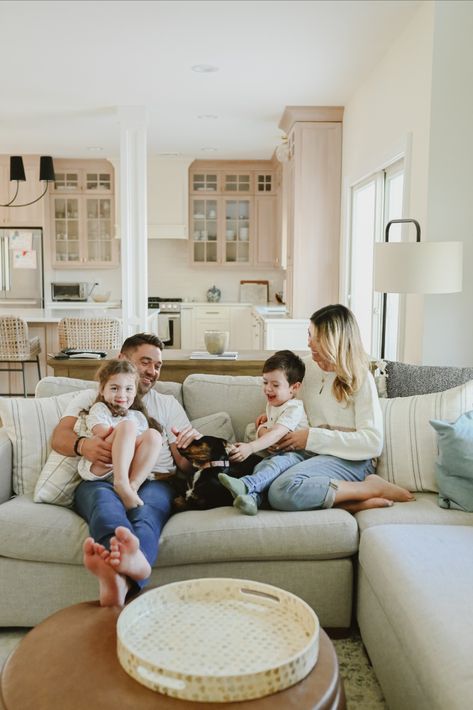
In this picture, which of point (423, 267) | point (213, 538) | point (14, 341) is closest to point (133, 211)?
point (14, 341)

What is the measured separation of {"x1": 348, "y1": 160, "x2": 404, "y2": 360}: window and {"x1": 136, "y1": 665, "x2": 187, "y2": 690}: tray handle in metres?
3.06

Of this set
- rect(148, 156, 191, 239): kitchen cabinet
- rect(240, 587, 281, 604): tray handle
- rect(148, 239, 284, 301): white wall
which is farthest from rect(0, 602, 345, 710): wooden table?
rect(148, 239, 284, 301): white wall

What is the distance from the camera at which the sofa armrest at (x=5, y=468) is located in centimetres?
265

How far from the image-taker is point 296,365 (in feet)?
9.47

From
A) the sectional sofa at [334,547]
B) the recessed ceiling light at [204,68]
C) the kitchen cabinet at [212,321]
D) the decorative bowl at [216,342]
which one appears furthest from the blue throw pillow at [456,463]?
the kitchen cabinet at [212,321]

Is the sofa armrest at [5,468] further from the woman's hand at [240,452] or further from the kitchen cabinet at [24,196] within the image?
the kitchen cabinet at [24,196]

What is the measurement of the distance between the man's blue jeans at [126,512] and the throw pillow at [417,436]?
2.96 ft

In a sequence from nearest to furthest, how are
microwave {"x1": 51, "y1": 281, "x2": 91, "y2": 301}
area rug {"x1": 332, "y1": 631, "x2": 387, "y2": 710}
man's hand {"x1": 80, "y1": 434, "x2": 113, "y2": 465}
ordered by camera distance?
area rug {"x1": 332, "y1": 631, "x2": 387, "y2": 710} < man's hand {"x1": 80, "y1": 434, "x2": 113, "y2": 465} < microwave {"x1": 51, "y1": 281, "x2": 91, "y2": 301}

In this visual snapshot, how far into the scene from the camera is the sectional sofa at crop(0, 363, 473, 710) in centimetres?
177

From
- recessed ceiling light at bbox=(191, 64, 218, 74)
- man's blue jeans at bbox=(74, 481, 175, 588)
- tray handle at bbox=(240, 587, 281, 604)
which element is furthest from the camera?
recessed ceiling light at bbox=(191, 64, 218, 74)

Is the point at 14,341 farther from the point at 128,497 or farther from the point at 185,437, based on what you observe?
the point at 128,497

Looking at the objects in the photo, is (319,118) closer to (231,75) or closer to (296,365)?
(231,75)

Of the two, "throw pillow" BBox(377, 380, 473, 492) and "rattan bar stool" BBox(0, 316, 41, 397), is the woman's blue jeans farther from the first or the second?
"rattan bar stool" BBox(0, 316, 41, 397)

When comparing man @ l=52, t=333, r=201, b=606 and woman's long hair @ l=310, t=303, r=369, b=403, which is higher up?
woman's long hair @ l=310, t=303, r=369, b=403
